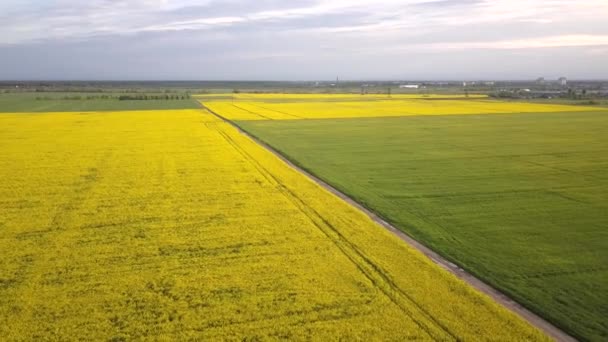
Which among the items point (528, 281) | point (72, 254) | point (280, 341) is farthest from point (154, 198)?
point (528, 281)

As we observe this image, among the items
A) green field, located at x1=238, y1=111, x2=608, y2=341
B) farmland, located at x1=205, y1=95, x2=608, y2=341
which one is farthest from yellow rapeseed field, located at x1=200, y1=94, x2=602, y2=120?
green field, located at x1=238, y1=111, x2=608, y2=341

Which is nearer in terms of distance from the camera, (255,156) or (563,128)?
(255,156)

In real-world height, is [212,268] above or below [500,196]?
below

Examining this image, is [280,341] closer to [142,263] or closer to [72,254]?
[142,263]

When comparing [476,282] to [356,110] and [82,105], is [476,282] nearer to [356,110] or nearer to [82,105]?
[356,110]

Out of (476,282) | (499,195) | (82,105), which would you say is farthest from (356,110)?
(476,282)

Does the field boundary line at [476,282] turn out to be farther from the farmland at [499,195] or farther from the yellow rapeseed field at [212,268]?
the yellow rapeseed field at [212,268]

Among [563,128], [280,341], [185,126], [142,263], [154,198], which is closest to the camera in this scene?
[280,341]
